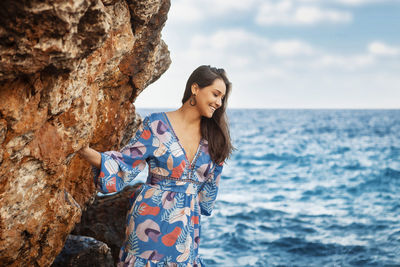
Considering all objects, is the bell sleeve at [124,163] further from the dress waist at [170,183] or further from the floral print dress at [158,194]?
the dress waist at [170,183]

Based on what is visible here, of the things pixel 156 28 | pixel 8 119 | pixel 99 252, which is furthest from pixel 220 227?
pixel 8 119

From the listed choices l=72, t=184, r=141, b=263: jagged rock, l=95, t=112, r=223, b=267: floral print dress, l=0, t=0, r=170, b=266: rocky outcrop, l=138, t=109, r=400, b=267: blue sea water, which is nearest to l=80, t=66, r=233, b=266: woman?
l=95, t=112, r=223, b=267: floral print dress

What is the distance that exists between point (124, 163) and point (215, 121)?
0.90m

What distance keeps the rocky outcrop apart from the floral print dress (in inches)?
16.8

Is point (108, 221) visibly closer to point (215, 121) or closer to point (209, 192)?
point (209, 192)

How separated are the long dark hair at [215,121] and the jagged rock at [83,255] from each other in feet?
5.61

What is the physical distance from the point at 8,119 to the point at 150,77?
8.55 feet

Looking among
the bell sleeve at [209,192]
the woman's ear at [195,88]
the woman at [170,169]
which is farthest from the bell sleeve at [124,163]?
the bell sleeve at [209,192]

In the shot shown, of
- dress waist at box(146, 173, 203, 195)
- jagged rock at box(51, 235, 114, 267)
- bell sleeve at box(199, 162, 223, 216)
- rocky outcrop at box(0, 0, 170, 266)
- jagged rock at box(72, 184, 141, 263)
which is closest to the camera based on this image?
rocky outcrop at box(0, 0, 170, 266)

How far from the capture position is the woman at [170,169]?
10.7 feet

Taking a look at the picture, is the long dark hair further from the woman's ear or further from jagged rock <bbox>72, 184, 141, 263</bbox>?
jagged rock <bbox>72, 184, 141, 263</bbox>

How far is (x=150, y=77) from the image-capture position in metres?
4.73

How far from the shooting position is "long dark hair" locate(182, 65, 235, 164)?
136 inches

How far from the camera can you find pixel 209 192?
3910 mm
